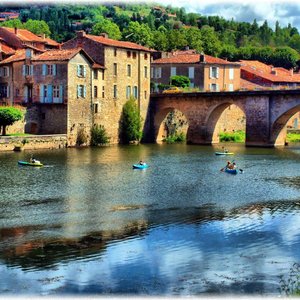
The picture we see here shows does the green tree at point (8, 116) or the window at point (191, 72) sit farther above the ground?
the window at point (191, 72)

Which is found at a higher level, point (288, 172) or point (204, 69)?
point (204, 69)

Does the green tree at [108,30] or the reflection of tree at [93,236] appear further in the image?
the green tree at [108,30]

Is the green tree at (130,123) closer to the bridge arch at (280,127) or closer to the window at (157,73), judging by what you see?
the window at (157,73)

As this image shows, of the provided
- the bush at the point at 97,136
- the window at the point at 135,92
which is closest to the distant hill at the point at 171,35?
the window at the point at 135,92

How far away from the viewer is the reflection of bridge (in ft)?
249

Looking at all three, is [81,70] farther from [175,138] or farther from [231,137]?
[231,137]

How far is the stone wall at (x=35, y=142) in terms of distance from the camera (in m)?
65.7

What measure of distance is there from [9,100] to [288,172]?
112ft

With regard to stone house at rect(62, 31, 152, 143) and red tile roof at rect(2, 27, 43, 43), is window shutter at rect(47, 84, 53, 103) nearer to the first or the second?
stone house at rect(62, 31, 152, 143)

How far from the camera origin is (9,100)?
77562 mm

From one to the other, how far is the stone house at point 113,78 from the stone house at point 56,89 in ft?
4.50

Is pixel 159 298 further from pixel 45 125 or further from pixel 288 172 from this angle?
pixel 45 125

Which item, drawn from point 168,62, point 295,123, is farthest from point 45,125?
point 295,123

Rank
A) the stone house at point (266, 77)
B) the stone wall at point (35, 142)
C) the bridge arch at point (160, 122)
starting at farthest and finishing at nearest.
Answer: the stone house at point (266, 77), the bridge arch at point (160, 122), the stone wall at point (35, 142)
